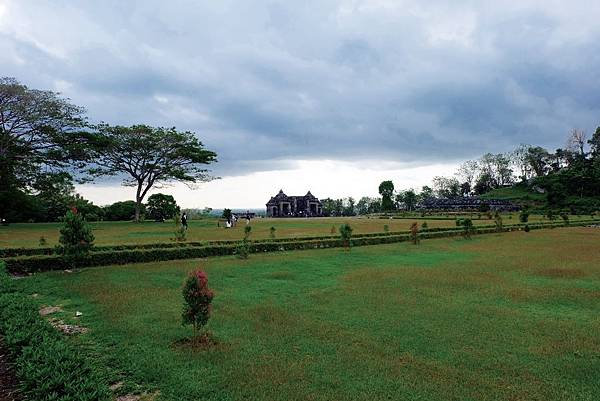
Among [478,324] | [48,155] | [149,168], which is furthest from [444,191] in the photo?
[478,324]

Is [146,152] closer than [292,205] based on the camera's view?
Yes

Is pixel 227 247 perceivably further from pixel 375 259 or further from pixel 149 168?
pixel 149 168

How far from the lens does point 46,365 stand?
4.68 m

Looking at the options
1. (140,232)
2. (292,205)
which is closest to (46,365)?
(140,232)

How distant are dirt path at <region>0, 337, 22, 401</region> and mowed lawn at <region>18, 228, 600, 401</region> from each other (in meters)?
1.19

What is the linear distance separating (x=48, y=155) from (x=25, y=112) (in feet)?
14.8

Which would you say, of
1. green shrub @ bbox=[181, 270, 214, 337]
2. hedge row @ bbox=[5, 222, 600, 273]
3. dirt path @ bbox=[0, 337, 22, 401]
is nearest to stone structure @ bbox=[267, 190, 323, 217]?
hedge row @ bbox=[5, 222, 600, 273]

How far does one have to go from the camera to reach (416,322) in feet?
24.8

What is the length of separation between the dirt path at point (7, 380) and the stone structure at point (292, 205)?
8193cm

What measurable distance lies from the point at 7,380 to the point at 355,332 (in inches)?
Result: 209

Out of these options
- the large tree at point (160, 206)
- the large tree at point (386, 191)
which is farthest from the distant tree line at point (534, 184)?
the large tree at point (160, 206)

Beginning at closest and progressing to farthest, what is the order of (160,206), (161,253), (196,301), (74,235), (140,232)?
(196,301) < (74,235) < (161,253) < (140,232) < (160,206)

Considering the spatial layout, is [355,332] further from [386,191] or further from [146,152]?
[386,191]

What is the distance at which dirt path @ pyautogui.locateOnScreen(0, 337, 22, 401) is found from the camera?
4.46 meters
